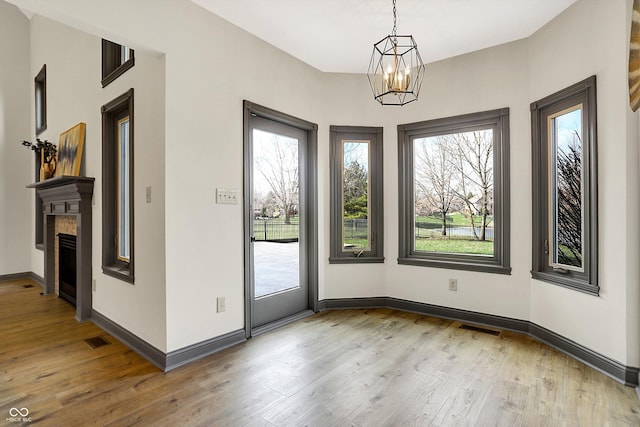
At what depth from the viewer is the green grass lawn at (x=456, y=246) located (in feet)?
11.7

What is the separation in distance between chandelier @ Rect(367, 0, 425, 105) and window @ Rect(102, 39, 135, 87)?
232 cm

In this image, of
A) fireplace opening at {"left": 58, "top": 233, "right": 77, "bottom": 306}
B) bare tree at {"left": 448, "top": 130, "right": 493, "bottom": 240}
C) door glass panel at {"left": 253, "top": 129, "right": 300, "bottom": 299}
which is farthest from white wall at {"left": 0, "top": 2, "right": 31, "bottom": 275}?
bare tree at {"left": 448, "top": 130, "right": 493, "bottom": 240}

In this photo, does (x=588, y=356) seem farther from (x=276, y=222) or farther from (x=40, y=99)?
(x=40, y=99)

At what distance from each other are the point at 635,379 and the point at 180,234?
3.36 metres

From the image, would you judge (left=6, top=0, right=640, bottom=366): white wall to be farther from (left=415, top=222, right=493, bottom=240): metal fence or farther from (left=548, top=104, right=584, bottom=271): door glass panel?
(left=415, top=222, right=493, bottom=240): metal fence

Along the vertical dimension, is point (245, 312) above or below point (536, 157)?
below

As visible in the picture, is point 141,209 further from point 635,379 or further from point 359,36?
point 635,379

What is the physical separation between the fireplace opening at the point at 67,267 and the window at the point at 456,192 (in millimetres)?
3980

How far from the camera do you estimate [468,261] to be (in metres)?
3.63

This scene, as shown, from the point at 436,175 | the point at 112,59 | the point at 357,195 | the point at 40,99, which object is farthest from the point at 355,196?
the point at 40,99

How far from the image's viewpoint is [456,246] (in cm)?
376

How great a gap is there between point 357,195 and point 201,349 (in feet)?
7.79

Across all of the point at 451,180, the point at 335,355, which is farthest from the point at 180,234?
the point at 451,180

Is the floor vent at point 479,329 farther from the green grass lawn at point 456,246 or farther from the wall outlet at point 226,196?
the wall outlet at point 226,196
